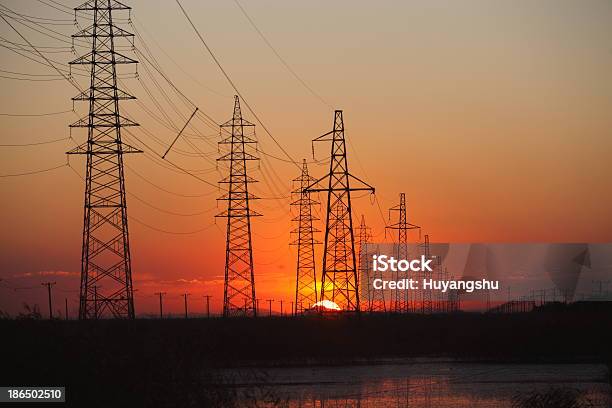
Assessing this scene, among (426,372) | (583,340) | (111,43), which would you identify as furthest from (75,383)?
(583,340)

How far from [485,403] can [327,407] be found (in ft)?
25.3

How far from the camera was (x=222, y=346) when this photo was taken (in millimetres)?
81875

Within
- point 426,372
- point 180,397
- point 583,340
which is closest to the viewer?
point 180,397

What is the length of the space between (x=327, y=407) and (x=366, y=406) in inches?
72.8

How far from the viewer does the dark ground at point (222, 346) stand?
109 feet

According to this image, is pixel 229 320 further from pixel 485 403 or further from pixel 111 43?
pixel 485 403

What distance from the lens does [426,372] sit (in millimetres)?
73312

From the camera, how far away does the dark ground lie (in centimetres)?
3328

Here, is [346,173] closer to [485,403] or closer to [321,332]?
[321,332]

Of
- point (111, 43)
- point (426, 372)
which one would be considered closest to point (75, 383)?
point (111, 43)

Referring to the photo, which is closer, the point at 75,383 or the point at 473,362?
the point at 75,383

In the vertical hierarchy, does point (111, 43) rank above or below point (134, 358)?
above

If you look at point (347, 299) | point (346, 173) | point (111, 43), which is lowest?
point (347, 299)

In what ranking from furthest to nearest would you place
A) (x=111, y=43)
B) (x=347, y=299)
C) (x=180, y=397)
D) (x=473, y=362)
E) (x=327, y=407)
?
(x=473, y=362) → (x=347, y=299) → (x=111, y=43) → (x=327, y=407) → (x=180, y=397)
